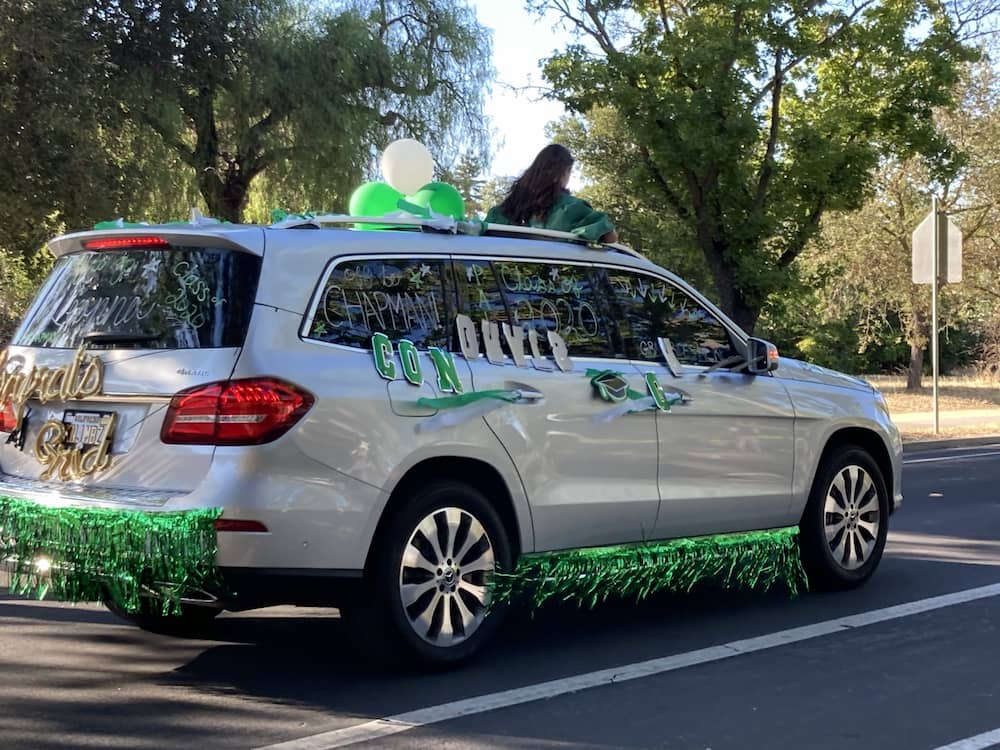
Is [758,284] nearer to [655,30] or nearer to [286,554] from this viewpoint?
[655,30]

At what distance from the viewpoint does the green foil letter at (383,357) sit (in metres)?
5.05

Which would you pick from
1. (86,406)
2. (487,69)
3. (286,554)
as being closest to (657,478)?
(286,554)

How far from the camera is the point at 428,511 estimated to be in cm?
514

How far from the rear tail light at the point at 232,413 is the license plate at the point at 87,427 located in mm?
314

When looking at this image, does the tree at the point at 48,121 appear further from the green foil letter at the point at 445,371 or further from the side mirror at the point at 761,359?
the green foil letter at the point at 445,371

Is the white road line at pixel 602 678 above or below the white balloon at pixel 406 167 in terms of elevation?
below

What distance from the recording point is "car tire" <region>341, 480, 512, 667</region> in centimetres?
502

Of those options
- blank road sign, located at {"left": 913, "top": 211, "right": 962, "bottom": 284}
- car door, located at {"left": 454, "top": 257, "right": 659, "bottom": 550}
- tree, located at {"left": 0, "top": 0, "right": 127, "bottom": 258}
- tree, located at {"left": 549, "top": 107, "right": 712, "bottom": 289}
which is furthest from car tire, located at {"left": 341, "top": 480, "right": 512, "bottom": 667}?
tree, located at {"left": 549, "top": 107, "right": 712, "bottom": 289}

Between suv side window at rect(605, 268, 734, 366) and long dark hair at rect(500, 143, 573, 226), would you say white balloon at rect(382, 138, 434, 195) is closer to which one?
long dark hair at rect(500, 143, 573, 226)

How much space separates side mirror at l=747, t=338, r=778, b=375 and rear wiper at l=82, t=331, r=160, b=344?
3.17 meters

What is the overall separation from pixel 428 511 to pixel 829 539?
2.93 metres

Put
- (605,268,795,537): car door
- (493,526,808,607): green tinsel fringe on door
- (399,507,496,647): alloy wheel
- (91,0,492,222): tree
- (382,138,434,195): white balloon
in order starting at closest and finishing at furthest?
(399,507,496,647): alloy wheel, (493,526,808,607): green tinsel fringe on door, (605,268,795,537): car door, (382,138,434,195): white balloon, (91,0,492,222): tree

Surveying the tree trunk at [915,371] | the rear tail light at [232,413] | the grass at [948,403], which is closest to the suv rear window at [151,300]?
the rear tail light at [232,413]

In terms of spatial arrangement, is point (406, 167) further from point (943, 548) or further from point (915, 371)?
point (915, 371)
